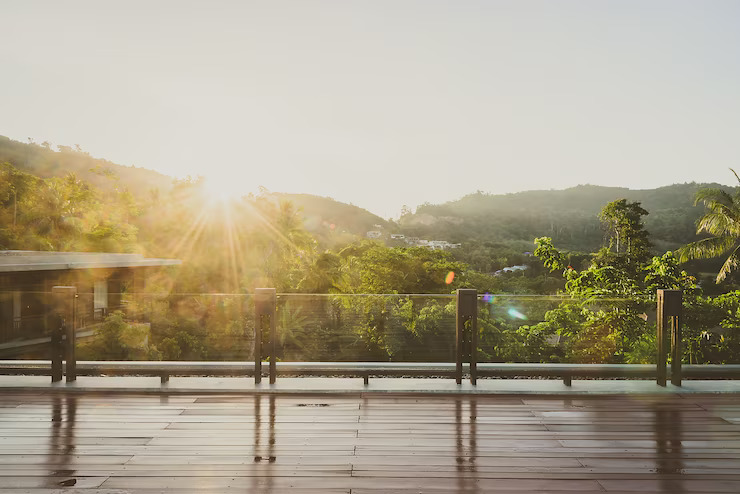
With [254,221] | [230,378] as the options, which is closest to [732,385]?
[230,378]

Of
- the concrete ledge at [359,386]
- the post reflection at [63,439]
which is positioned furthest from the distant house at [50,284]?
the post reflection at [63,439]

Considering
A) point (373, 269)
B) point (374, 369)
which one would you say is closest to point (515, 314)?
point (374, 369)

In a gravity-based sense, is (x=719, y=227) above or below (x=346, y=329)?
above

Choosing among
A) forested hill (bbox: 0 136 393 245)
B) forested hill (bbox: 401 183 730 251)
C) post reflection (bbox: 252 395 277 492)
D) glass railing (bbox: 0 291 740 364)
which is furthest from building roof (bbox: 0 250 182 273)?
forested hill (bbox: 401 183 730 251)

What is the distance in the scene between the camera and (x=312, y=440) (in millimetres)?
3564

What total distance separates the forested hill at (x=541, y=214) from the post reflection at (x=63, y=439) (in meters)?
45.0

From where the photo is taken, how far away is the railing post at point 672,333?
4.81 m

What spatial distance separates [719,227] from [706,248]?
89cm

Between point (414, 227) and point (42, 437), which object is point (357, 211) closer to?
point (414, 227)

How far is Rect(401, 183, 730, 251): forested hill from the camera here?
47.2 metres

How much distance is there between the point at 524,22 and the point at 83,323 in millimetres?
9478

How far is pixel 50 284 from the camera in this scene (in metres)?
13.5

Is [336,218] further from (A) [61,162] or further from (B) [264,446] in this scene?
(B) [264,446]

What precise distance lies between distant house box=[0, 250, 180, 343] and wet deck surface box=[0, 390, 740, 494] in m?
0.94
